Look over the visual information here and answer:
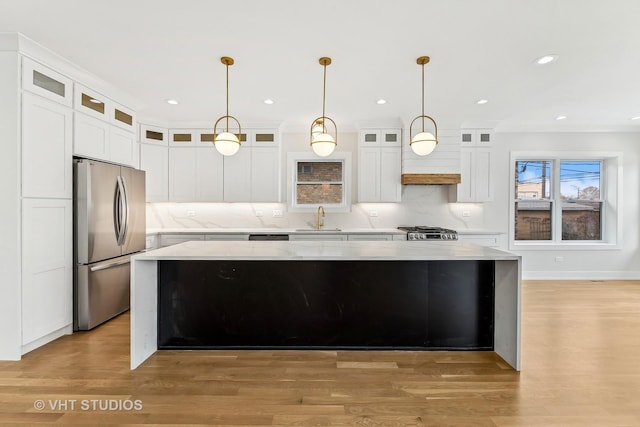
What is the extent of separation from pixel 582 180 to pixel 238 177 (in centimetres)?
588

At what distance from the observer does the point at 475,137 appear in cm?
471

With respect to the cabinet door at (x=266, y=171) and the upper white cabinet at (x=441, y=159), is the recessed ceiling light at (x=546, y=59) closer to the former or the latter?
the upper white cabinet at (x=441, y=159)

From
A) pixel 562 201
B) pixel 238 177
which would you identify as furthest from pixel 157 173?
pixel 562 201

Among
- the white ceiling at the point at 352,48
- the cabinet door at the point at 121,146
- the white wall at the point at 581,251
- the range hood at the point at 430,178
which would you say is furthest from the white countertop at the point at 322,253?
the white wall at the point at 581,251

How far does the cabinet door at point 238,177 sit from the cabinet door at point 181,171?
0.52 meters

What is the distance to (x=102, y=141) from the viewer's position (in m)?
3.29

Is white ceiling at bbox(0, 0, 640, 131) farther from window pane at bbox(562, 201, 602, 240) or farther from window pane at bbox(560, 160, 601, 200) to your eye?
window pane at bbox(562, 201, 602, 240)

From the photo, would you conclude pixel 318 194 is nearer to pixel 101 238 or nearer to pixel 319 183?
pixel 319 183

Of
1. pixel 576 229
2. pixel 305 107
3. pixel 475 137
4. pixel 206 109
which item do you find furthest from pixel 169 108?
pixel 576 229

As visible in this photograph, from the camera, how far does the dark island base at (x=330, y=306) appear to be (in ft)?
8.28

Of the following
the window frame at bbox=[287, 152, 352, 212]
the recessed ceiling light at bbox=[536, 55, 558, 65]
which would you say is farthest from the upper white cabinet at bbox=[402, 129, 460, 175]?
the recessed ceiling light at bbox=[536, 55, 558, 65]

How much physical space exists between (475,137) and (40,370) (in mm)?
5662

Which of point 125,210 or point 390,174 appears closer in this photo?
point 125,210

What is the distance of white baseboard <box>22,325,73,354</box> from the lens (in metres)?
2.51
